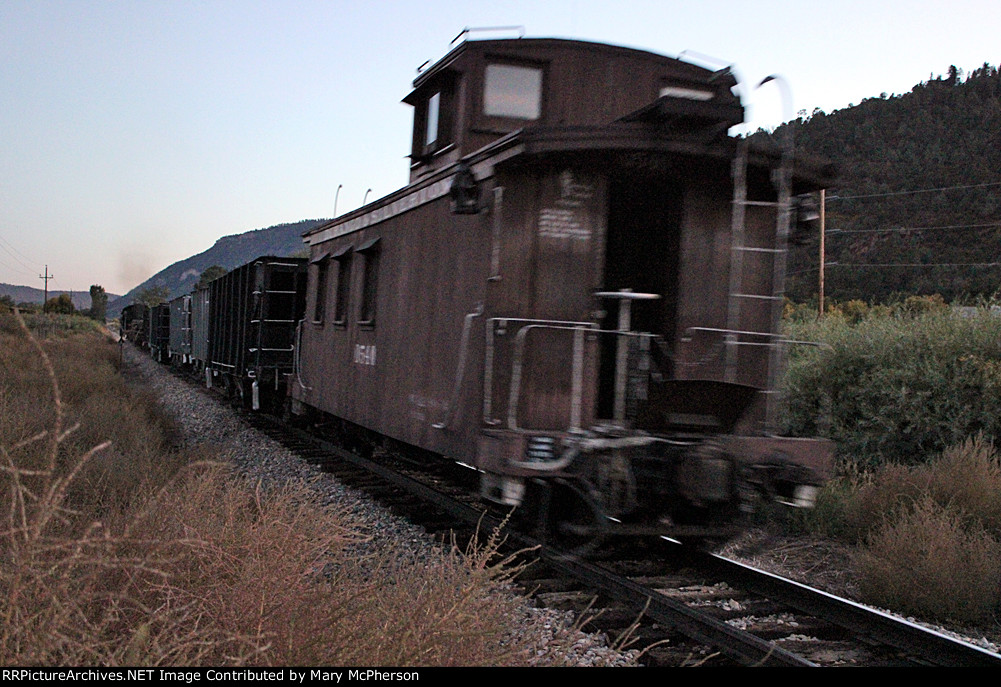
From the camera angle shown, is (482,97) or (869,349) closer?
(482,97)

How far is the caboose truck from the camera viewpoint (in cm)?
569

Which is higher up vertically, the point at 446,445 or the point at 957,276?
the point at 957,276

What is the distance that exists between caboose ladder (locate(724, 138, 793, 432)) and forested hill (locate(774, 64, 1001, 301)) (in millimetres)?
24587

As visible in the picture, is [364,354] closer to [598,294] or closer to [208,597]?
[598,294]

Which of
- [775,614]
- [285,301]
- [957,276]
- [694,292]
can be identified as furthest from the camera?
[957,276]

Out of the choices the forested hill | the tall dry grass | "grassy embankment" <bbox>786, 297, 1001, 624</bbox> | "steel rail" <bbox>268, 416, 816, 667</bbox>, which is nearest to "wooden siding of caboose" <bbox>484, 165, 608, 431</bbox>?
"steel rail" <bbox>268, 416, 816, 667</bbox>

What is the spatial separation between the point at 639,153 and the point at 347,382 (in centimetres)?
521

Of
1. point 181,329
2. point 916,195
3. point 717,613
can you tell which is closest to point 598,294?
point 717,613

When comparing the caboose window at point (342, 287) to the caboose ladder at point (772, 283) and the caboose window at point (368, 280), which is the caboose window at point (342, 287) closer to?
the caboose window at point (368, 280)

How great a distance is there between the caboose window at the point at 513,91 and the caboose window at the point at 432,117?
864 millimetres

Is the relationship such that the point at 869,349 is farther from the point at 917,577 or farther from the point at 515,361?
the point at 515,361

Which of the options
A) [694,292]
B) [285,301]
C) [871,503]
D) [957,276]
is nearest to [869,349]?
[871,503]

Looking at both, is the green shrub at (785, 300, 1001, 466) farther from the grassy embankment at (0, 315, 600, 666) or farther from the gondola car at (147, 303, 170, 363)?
the gondola car at (147, 303, 170, 363)

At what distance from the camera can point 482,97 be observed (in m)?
7.38
